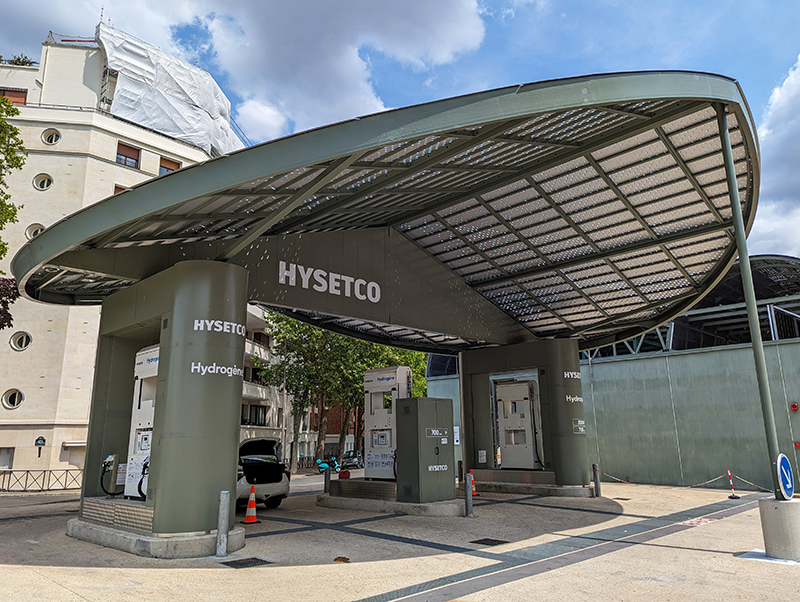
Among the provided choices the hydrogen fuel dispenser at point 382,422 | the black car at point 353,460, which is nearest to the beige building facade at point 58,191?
the black car at point 353,460

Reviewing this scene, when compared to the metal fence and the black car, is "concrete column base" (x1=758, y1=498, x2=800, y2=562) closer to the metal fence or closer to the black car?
the metal fence

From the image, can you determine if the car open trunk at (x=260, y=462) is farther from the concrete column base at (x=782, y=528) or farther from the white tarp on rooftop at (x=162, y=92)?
the white tarp on rooftop at (x=162, y=92)

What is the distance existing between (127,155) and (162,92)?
711cm

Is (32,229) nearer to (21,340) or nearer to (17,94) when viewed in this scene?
(21,340)

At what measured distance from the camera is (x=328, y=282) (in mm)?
14891

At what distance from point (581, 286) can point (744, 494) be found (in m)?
8.90

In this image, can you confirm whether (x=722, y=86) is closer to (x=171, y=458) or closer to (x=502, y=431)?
(x=171, y=458)

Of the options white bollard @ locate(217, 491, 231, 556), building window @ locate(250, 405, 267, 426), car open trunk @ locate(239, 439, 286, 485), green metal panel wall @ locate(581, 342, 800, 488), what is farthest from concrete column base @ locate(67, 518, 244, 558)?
building window @ locate(250, 405, 267, 426)

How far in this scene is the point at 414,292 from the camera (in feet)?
56.4

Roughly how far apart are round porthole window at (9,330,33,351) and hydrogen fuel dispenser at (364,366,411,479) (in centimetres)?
2126

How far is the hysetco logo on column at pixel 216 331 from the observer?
959 centimetres

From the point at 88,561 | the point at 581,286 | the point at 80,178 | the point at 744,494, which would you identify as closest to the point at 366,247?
the point at 581,286

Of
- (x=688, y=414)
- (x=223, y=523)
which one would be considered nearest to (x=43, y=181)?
(x=223, y=523)

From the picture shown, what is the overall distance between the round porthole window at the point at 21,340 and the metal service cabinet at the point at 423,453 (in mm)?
23365
